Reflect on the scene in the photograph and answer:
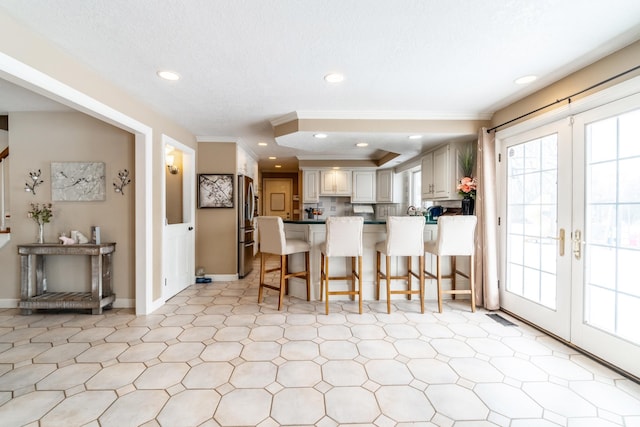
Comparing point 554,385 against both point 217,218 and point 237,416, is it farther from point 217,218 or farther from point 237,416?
point 217,218

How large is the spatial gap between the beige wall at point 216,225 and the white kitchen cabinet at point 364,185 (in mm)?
2571

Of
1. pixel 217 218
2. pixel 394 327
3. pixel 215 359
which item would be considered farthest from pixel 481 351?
pixel 217 218

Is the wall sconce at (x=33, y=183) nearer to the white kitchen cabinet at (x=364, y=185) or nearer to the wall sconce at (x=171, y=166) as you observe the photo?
the wall sconce at (x=171, y=166)

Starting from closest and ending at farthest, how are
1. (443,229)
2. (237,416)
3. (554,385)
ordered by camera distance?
(237,416) → (554,385) → (443,229)

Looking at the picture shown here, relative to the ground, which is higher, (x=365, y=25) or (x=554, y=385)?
(x=365, y=25)

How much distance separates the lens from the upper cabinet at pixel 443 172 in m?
3.65

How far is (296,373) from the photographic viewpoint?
75.7 inches

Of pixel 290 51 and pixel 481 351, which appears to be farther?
pixel 481 351

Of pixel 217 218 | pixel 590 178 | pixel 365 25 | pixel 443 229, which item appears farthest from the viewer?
pixel 217 218

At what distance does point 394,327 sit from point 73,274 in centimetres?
364

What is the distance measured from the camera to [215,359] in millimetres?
2096

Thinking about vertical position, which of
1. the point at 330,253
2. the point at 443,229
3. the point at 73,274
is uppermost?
the point at 443,229

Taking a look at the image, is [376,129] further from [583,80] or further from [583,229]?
[583,229]

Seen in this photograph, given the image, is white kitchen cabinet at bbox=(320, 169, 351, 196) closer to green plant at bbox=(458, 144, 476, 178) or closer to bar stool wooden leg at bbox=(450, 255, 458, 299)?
green plant at bbox=(458, 144, 476, 178)
